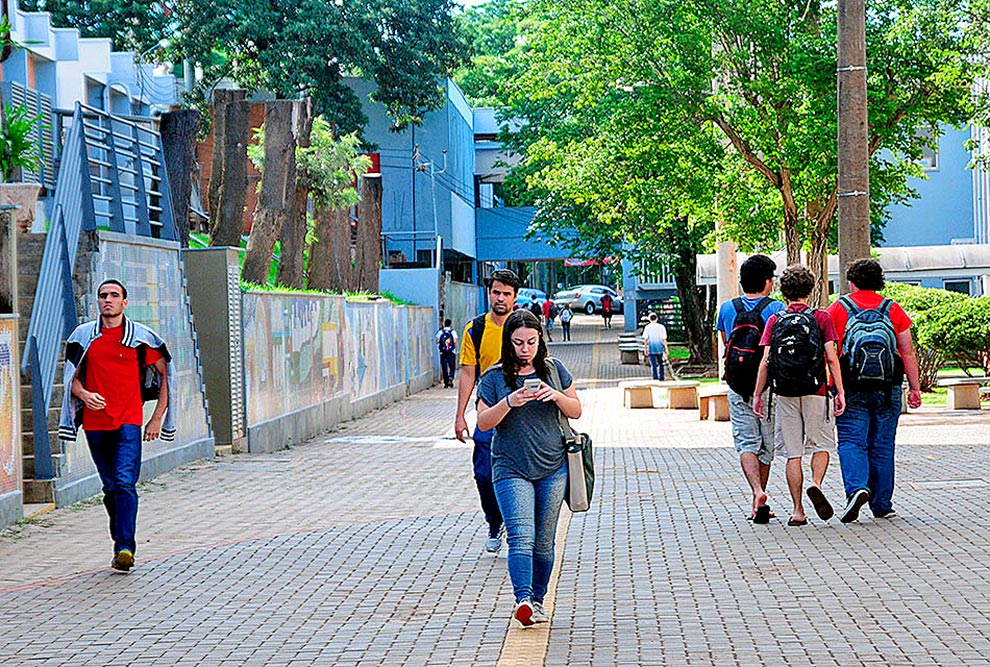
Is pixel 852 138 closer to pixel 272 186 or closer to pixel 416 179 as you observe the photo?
pixel 272 186

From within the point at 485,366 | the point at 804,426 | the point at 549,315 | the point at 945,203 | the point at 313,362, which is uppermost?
the point at 945,203

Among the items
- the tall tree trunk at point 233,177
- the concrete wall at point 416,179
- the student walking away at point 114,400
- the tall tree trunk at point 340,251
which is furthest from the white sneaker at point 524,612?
the concrete wall at point 416,179

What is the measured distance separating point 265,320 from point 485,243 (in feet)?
169

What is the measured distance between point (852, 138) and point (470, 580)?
8.27m

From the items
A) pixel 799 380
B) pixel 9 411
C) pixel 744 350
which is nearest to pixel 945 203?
pixel 744 350

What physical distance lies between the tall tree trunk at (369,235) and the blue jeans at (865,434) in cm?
2463

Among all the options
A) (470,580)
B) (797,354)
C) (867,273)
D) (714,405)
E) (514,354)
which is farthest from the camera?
(714,405)

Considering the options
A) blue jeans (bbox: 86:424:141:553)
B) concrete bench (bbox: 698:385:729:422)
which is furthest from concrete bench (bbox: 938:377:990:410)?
blue jeans (bbox: 86:424:141:553)

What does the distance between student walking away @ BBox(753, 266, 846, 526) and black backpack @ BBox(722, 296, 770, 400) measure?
0.37 feet

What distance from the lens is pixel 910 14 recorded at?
74.3 ft

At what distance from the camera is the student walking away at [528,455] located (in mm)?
6984

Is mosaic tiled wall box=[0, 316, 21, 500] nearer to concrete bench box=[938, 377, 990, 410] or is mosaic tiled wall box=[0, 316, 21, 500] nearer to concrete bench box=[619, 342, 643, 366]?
concrete bench box=[938, 377, 990, 410]

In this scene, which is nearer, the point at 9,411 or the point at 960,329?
the point at 9,411

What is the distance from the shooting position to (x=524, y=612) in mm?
6953
